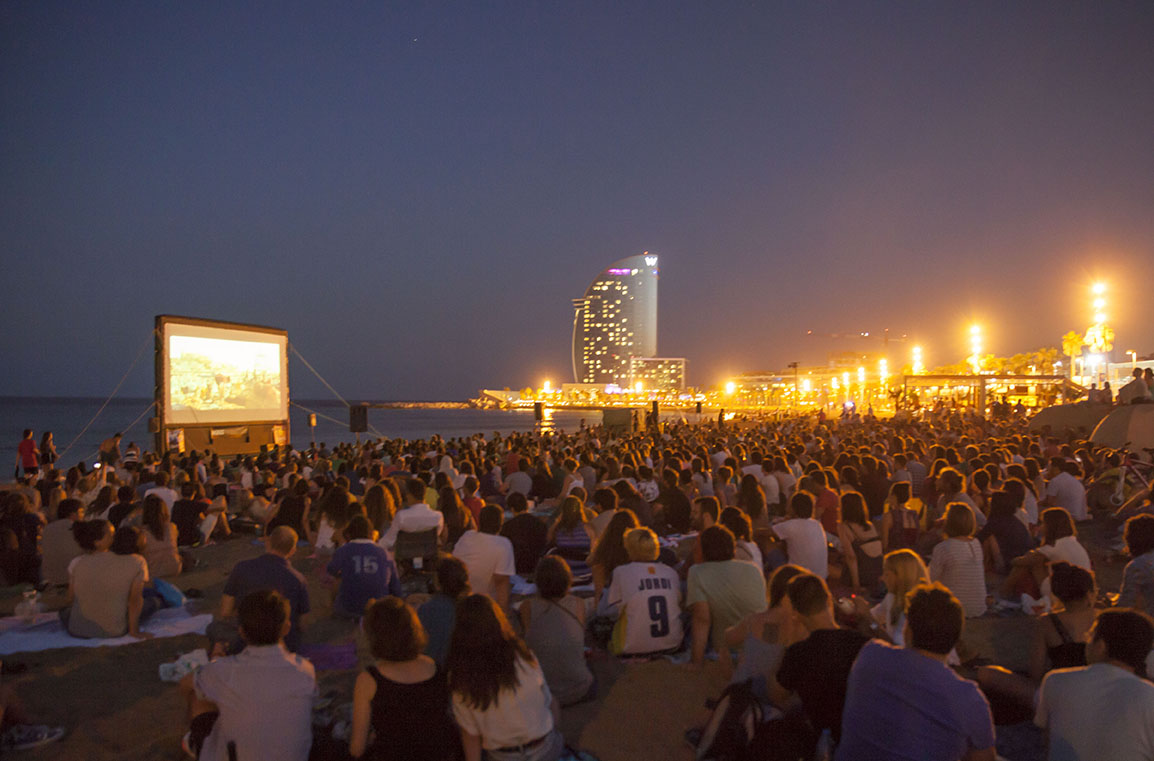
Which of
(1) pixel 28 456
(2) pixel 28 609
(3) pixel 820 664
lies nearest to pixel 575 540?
(3) pixel 820 664

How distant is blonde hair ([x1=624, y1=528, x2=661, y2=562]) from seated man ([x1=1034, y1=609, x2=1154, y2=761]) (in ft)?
7.81

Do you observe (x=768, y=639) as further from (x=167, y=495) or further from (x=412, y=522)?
(x=167, y=495)

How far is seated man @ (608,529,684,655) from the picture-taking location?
4.69 meters

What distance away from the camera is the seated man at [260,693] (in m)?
2.97

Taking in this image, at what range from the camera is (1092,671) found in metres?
2.68

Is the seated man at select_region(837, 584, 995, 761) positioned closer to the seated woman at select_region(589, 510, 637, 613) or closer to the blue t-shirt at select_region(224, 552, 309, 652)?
the seated woman at select_region(589, 510, 637, 613)

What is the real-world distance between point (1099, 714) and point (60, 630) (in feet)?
22.1

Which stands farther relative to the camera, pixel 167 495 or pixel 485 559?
pixel 167 495

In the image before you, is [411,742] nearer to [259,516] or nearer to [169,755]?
[169,755]

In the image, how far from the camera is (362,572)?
17.5 ft

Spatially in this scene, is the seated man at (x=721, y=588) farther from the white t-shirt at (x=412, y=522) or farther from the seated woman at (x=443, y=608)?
the white t-shirt at (x=412, y=522)

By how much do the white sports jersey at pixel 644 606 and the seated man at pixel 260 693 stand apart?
2.17 metres

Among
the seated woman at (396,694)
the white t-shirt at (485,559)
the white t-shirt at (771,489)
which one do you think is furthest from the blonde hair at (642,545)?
the white t-shirt at (771,489)

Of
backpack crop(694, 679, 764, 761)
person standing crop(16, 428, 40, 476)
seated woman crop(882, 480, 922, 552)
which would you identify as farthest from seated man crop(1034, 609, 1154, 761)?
Answer: person standing crop(16, 428, 40, 476)
